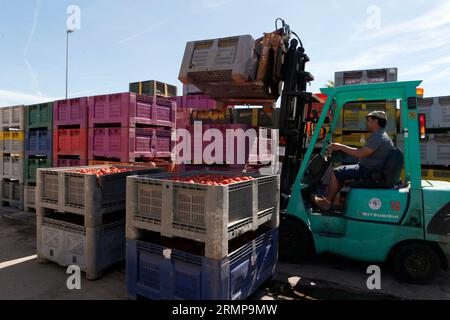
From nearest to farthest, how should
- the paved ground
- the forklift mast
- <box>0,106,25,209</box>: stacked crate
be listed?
the paved ground, the forklift mast, <box>0,106,25,209</box>: stacked crate

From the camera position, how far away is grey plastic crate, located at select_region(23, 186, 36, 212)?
7565 millimetres

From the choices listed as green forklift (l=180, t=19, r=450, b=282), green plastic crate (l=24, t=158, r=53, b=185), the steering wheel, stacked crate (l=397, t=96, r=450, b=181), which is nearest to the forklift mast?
green forklift (l=180, t=19, r=450, b=282)

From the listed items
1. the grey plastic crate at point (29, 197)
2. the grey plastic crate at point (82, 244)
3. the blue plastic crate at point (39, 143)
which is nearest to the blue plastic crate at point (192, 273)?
the grey plastic crate at point (82, 244)

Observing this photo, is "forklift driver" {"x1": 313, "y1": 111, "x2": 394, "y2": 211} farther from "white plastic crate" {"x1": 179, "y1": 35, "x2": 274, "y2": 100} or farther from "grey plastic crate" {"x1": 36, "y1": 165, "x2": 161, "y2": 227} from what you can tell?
"grey plastic crate" {"x1": 36, "y1": 165, "x2": 161, "y2": 227}

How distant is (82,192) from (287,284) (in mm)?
2824

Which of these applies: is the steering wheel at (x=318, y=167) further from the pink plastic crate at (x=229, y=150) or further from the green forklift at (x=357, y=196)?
the pink plastic crate at (x=229, y=150)

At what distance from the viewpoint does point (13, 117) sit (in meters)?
8.41

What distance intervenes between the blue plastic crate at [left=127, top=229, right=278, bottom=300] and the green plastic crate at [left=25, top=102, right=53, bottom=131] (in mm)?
5327

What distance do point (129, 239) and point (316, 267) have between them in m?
2.67

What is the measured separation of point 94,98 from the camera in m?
6.51

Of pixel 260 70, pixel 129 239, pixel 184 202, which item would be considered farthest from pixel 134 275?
pixel 260 70

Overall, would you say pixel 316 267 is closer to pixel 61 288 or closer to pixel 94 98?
pixel 61 288

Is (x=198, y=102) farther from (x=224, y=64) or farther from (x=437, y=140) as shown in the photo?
(x=437, y=140)

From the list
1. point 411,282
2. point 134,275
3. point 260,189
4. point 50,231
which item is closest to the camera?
point 134,275
